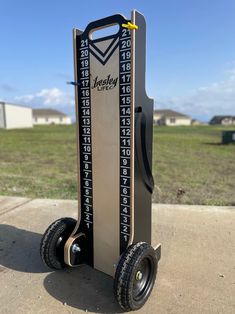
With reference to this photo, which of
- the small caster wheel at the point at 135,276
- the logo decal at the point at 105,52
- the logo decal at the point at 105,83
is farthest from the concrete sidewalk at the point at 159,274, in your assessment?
the logo decal at the point at 105,52

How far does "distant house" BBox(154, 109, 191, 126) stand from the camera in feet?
284

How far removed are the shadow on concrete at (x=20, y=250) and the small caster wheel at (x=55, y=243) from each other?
218 mm

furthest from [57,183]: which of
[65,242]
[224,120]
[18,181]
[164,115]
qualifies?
[224,120]

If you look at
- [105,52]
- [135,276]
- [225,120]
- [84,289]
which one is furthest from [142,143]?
[225,120]

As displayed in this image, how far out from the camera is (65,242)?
8.60ft

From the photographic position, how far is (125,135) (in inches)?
86.3

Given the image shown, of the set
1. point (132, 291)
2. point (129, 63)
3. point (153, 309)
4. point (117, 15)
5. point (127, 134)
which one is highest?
point (117, 15)

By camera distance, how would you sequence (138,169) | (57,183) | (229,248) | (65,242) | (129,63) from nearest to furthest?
(129,63) < (138,169) < (65,242) < (229,248) < (57,183)

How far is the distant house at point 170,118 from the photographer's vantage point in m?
86.5

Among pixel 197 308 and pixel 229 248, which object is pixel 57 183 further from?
pixel 197 308

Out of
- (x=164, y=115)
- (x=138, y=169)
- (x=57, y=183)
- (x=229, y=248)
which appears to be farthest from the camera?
(x=164, y=115)

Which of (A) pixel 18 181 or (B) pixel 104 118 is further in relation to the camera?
(A) pixel 18 181

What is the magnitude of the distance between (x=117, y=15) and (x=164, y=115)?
297 ft

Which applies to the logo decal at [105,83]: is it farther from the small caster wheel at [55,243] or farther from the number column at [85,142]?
the small caster wheel at [55,243]
